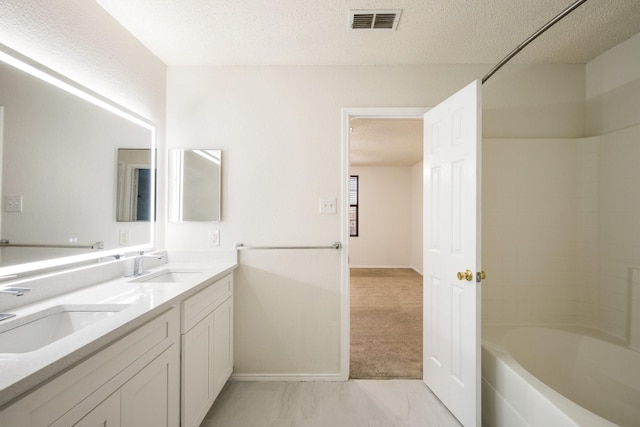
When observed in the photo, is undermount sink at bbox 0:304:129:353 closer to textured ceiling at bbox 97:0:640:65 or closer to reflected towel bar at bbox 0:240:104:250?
reflected towel bar at bbox 0:240:104:250

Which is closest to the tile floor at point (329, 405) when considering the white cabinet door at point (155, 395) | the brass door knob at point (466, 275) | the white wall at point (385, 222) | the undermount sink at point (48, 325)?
the white cabinet door at point (155, 395)

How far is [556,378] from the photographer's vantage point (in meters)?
1.83

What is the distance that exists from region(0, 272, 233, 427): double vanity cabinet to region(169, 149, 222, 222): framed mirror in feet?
1.85

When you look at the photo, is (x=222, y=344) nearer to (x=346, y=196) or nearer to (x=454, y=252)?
(x=346, y=196)

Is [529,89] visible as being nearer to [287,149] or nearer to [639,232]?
[639,232]

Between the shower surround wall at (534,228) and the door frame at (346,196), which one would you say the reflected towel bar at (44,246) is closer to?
the door frame at (346,196)

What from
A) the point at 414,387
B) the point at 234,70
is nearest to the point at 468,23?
the point at 234,70

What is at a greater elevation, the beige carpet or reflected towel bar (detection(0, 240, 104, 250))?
reflected towel bar (detection(0, 240, 104, 250))

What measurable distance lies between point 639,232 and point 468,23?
1.69 metres

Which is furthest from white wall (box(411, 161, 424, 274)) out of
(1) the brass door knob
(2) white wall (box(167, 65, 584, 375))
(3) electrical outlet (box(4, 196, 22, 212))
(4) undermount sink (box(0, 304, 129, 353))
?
(3) electrical outlet (box(4, 196, 22, 212))

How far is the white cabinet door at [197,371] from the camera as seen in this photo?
1.44 m

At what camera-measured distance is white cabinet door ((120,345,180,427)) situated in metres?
1.05

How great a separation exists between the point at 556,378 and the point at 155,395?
2.27m

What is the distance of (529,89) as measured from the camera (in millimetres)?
2211
